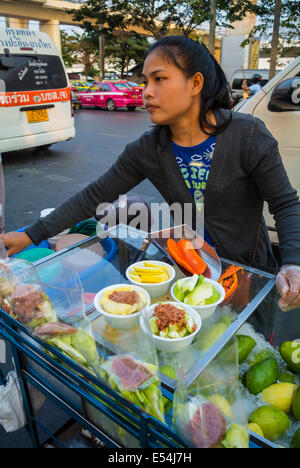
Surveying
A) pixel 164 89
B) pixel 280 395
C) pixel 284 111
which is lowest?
pixel 280 395

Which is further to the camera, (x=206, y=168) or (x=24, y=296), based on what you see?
(x=206, y=168)

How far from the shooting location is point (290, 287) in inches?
47.3

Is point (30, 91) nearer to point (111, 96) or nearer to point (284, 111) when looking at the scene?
point (284, 111)

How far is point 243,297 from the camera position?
138 centimetres

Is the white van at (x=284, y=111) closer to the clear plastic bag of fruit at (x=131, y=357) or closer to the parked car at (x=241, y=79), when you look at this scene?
the clear plastic bag of fruit at (x=131, y=357)

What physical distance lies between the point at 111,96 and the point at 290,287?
55.5 feet

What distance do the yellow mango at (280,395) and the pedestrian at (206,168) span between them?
0.27 meters

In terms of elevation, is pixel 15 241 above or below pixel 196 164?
below

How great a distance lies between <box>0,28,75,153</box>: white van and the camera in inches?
237

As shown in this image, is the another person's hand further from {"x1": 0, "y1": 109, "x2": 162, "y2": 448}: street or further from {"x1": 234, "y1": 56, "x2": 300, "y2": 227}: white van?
{"x1": 234, "y1": 56, "x2": 300, "y2": 227}: white van

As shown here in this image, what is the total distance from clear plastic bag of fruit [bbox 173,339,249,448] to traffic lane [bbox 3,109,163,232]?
3.84 m

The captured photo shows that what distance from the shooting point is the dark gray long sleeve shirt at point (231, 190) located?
1439mm

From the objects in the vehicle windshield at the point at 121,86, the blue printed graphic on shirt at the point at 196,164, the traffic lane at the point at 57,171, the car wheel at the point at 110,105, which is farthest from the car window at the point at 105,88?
the blue printed graphic on shirt at the point at 196,164

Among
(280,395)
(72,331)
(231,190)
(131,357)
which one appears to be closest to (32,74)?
(231,190)
